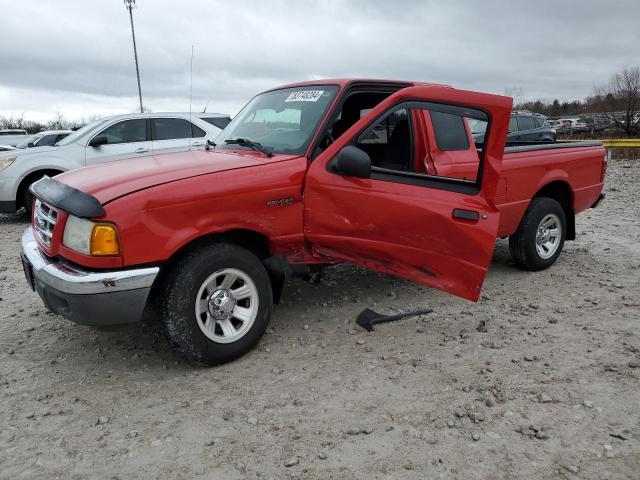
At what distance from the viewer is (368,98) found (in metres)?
4.44

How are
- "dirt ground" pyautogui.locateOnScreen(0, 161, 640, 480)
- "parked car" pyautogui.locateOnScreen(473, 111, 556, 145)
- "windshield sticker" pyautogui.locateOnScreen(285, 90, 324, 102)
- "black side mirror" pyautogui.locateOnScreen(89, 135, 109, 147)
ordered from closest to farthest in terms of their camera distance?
"dirt ground" pyautogui.locateOnScreen(0, 161, 640, 480) < "windshield sticker" pyautogui.locateOnScreen(285, 90, 324, 102) < "black side mirror" pyautogui.locateOnScreen(89, 135, 109, 147) < "parked car" pyautogui.locateOnScreen(473, 111, 556, 145)

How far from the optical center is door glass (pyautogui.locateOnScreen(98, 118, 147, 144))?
9234 mm

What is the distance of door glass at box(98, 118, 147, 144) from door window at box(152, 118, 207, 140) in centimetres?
21

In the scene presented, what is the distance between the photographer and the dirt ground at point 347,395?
2.63 meters

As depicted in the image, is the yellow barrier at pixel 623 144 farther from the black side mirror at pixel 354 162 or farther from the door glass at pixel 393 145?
the black side mirror at pixel 354 162

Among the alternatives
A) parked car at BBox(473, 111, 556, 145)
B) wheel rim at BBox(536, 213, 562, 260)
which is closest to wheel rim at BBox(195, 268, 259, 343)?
wheel rim at BBox(536, 213, 562, 260)

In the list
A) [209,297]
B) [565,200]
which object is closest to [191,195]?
[209,297]

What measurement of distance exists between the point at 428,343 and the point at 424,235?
855mm

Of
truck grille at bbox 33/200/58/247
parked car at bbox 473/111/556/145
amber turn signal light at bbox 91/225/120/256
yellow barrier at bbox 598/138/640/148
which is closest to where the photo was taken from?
amber turn signal light at bbox 91/225/120/256

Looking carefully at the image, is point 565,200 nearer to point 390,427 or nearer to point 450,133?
point 450,133

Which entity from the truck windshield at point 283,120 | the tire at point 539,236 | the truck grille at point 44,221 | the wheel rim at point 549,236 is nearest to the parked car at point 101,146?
the truck windshield at point 283,120

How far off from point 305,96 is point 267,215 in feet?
3.99

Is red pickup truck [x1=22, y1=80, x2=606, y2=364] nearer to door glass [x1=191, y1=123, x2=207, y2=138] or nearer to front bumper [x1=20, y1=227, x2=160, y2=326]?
front bumper [x1=20, y1=227, x2=160, y2=326]

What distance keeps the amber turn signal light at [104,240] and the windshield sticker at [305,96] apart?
191 centimetres
